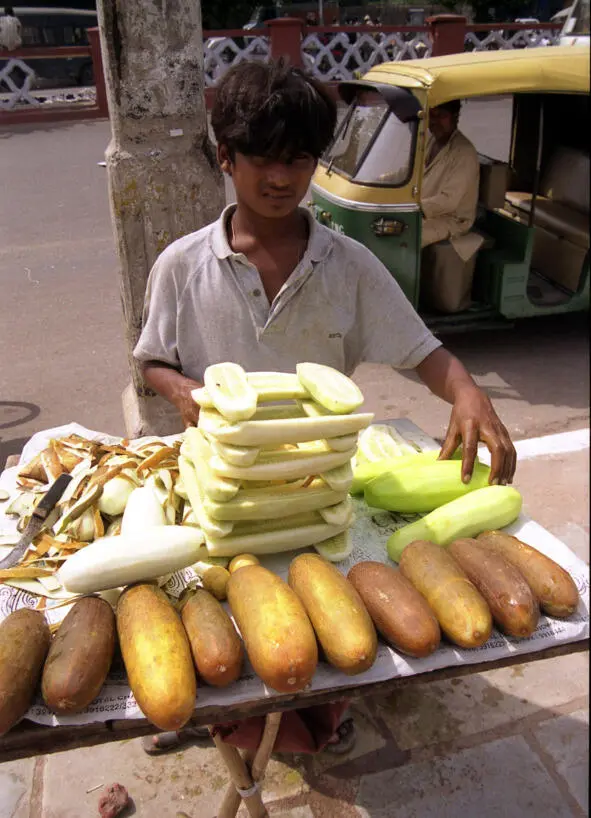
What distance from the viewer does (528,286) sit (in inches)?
218

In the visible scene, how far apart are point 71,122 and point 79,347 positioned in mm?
10763

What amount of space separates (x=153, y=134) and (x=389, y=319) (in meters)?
1.78

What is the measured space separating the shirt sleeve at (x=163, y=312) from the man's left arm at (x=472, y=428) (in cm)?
85

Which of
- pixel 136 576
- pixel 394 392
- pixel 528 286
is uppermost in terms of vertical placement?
pixel 136 576

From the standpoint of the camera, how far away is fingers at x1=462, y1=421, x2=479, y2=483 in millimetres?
1826

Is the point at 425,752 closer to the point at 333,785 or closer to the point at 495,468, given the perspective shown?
the point at 333,785

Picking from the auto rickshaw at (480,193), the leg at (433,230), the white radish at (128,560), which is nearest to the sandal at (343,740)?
the white radish at (128,560)

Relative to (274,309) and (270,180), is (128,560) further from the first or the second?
(270,180)

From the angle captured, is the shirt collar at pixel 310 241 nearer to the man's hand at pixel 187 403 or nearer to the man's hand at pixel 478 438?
the man's hand at pixel 187 403

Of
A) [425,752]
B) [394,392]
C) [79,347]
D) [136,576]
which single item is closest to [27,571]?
[136,576]

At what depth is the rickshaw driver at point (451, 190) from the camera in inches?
202

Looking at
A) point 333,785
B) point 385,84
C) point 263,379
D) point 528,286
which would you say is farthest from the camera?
point 528,286

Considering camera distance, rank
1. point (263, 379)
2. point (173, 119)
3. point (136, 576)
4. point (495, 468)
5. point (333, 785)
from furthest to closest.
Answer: point (173, 119) → point (333, 785) → point (495, 468) → point (263, 379) → point (136, 576)

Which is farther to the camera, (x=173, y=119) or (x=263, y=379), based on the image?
(x=173, y=119)
